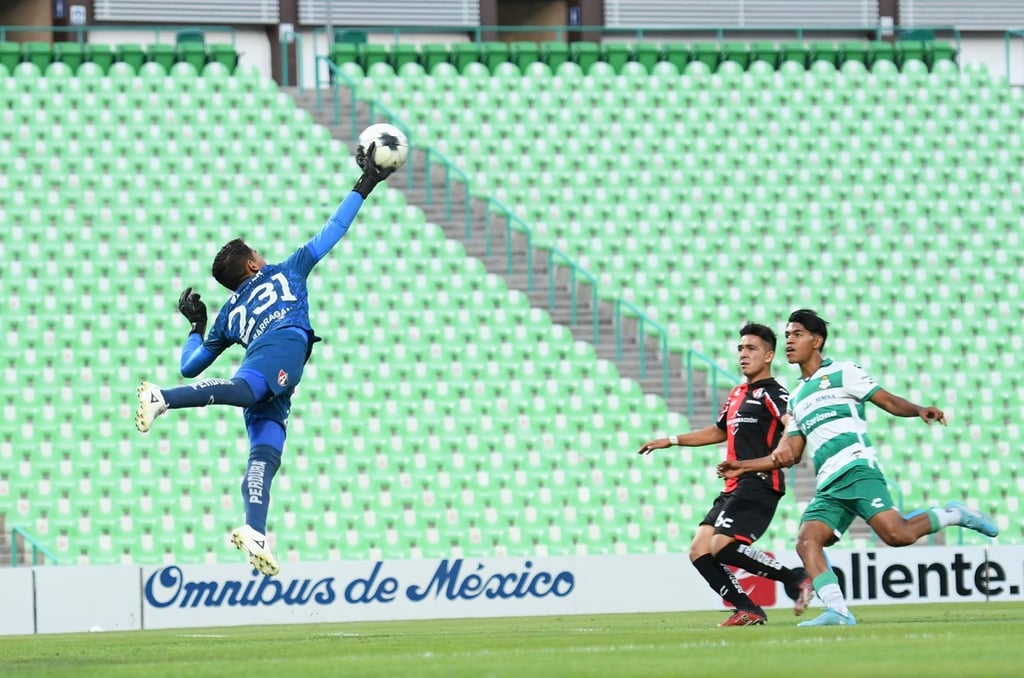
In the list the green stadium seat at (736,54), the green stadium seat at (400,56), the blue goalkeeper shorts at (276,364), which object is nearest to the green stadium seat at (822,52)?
the green stadium seat at (736,54)

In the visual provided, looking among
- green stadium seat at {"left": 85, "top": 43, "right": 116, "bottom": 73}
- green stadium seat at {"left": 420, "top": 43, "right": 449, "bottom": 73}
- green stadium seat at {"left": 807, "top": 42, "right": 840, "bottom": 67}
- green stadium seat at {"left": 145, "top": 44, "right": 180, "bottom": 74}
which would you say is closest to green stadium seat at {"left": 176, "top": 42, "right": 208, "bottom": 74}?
green stadium seat at {"left": 145, "top": 44, "right": 180, "bottom": 74}

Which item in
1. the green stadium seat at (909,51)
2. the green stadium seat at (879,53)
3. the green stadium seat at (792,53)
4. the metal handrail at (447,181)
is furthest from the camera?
the green stadium seat at (909,51)

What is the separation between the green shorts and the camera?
10.4 meters

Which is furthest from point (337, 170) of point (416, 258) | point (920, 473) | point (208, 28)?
point (920, 473)

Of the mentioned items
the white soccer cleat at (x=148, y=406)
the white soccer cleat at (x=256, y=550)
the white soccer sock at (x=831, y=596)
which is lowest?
the white soccer sock at (x=831, y=596)

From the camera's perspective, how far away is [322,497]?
1883 cm

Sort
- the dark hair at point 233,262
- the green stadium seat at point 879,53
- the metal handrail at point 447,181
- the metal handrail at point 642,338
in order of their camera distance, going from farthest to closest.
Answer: the green stadium seat at point 879,53, the metal handrail at point 447,181, the metal handrail at point 642,338, the dark hair at point 233,262

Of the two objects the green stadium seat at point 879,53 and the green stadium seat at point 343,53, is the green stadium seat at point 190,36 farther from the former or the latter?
the green stadium seat at point 879,53

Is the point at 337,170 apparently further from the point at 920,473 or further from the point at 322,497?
the point at 920,473

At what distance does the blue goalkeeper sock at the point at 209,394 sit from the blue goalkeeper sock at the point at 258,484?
1.60 feet

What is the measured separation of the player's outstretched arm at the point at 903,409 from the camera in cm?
980

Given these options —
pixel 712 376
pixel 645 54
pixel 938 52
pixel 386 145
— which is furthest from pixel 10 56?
pixel 386 145

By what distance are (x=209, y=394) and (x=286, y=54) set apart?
1645 cm

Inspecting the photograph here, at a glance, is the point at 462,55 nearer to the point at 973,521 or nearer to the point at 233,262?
the point at 233,262
